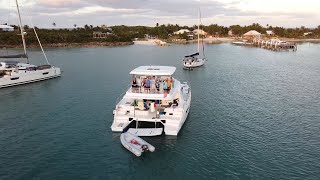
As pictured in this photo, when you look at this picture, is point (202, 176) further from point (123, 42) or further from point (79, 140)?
point (123, 42)

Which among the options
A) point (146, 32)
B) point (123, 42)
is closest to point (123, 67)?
point (123, 42)

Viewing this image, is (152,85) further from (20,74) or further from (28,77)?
(28,77)

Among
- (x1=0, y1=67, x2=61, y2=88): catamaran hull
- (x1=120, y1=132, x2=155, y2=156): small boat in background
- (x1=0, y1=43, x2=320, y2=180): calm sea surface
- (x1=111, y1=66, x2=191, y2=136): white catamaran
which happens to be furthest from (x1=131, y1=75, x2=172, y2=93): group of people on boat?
(x1=0, y1=67, x2=61, y2=88): catamaran hull

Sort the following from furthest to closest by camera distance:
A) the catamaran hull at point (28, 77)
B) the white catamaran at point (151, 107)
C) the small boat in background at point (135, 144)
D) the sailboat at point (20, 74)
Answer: the sailboat at point (20, 74) → the catamaran hull at point (28, 77) → the white catamaran at point (151, 107) → the small boat in background at point (135, 144)

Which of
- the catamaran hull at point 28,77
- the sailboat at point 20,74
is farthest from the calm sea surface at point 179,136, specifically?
the sailboat at point 20,74

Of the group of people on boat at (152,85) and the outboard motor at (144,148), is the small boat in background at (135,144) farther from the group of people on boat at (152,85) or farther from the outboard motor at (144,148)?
the group of people on boat at (152,85)

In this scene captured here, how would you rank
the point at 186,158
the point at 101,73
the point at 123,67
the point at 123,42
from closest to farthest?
the point at 186,158 < the point at 101,73 < the point at 123,67 < the point at 123,42
